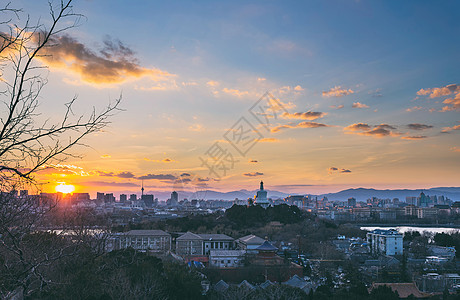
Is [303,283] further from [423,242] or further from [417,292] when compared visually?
[423,242]

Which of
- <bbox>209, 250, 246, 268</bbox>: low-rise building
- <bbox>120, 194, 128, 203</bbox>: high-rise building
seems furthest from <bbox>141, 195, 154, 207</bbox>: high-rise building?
<bbox>209, 250, 246, 268</bbox>: low-rise building

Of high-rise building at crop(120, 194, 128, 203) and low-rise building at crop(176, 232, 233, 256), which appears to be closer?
low-rise building at crop(176, 232, 233, 256)

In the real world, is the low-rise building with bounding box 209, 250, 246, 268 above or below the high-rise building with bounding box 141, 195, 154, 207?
below

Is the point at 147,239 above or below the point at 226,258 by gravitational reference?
above

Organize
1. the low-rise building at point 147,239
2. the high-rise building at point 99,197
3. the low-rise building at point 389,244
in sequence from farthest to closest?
1. the high-rise building at point 99,197
2. the low-rise building at point 389,244
3. the low-rise building at point 147,239

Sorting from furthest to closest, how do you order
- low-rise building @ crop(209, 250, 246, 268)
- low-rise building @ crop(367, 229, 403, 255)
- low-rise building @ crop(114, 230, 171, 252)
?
low-rise building @ crop(367, 229, 403, 255)
low-rise building @ crop(114, 230, 171, 252)
low-rise building @ crop(209, 250, 246, 268)

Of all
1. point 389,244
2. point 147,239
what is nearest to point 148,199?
point 147,239

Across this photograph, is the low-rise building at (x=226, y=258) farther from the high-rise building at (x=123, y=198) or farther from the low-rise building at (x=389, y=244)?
the high-rise building at (x=123, y=198)

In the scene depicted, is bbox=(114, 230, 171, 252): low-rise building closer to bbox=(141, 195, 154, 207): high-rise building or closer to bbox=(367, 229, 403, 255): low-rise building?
bbox=(367, 229, 403, 255): low-rise building

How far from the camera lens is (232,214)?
36719 mm

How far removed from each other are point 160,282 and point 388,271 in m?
12.6

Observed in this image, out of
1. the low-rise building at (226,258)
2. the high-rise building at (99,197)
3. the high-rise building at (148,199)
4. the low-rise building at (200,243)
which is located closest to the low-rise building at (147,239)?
the low-rise building at (200,243)

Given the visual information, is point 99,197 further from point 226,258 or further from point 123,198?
point 226,258

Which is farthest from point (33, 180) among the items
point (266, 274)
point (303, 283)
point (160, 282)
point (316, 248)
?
point (316, 248)
